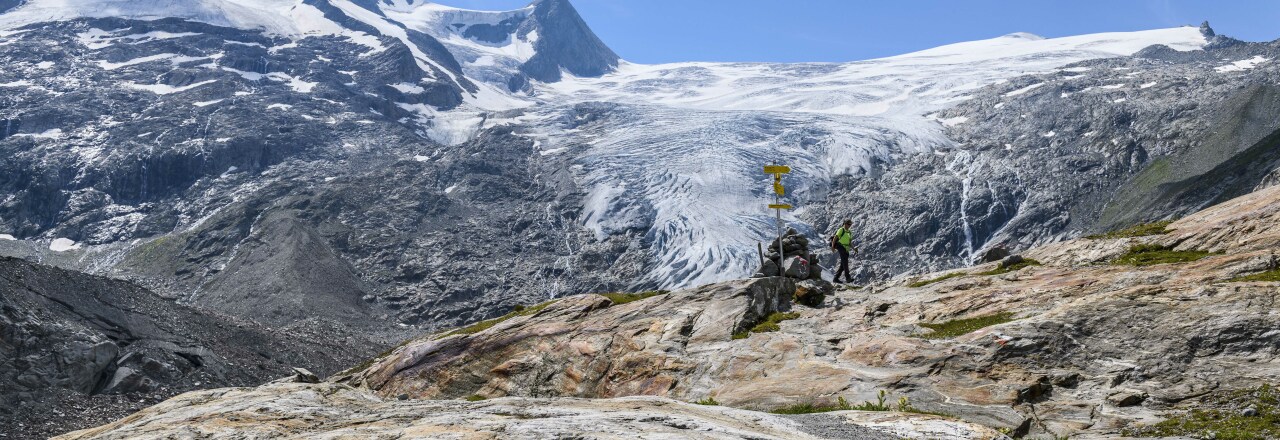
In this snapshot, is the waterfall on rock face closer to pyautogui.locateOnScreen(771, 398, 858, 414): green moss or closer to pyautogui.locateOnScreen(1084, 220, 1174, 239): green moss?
pyautogui.locateOnScreen(1084, 220, 1174, 239): green moss

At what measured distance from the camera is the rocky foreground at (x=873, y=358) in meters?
17.8

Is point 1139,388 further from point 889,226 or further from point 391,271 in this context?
point 391,271

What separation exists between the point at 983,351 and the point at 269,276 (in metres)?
169

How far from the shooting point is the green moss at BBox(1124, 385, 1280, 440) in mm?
15375

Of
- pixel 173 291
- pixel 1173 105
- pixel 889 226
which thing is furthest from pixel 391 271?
pixel 1173 105

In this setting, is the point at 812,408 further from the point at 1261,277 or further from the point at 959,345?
the point at 1261,277

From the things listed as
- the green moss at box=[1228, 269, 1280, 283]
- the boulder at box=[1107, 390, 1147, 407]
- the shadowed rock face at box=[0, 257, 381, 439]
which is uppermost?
the green moss at box=[1228, 269, 1280, 283]

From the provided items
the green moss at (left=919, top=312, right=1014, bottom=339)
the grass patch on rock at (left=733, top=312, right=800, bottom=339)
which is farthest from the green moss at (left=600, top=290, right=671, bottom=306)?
the green moss at (left=919, top=312, right=1014, bottom=339)

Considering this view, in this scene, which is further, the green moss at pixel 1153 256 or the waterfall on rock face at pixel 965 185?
the waterfall on rock face at pixel 965 185

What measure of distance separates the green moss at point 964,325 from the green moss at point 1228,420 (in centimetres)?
585

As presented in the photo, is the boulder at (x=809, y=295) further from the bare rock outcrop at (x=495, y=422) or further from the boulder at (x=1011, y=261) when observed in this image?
the bare rock outcrop at (x=495, y=422)

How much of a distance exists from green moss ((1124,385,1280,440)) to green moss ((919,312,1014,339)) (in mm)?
5851

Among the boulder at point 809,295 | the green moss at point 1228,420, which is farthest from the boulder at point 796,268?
the green moss at point 1228,420

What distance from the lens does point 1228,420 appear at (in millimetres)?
16172
